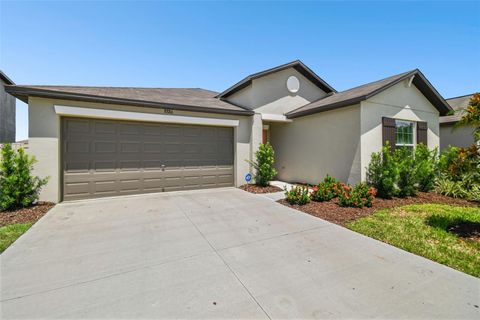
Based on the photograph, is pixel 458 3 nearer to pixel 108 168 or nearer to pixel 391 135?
pixel 391 135

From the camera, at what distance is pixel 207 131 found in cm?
849

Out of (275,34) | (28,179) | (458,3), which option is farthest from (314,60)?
(28,179)

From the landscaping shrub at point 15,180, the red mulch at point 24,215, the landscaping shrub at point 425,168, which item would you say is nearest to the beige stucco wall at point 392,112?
the landscaping shrub at point 425,168

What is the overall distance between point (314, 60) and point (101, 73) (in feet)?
33.2

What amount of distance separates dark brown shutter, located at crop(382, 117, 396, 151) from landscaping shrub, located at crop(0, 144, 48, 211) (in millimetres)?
11865

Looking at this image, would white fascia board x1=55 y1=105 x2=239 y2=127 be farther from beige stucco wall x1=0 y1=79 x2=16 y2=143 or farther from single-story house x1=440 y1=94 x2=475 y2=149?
single-story house x1=440 y1=94 x2=475 y2=149

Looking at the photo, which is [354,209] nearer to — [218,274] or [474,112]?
[474,112]

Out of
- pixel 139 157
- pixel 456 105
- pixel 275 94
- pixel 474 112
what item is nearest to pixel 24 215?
pixel 139 157

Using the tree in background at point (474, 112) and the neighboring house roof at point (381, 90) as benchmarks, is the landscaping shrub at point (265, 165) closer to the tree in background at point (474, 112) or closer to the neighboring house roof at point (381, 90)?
the neighboring house roof at point (381, 90)

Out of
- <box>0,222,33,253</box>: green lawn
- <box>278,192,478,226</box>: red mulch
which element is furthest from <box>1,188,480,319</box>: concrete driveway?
<box>278,192,478,226</box>: red mulch

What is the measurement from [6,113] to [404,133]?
19.7 meters

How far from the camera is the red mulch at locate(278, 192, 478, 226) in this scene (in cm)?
524

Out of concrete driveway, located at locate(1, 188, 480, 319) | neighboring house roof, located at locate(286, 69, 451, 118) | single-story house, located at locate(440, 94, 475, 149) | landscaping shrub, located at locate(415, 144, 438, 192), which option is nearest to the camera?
concrete driveway, located at locate(1, 188, 480, 319)

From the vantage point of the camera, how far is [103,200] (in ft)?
21.6
